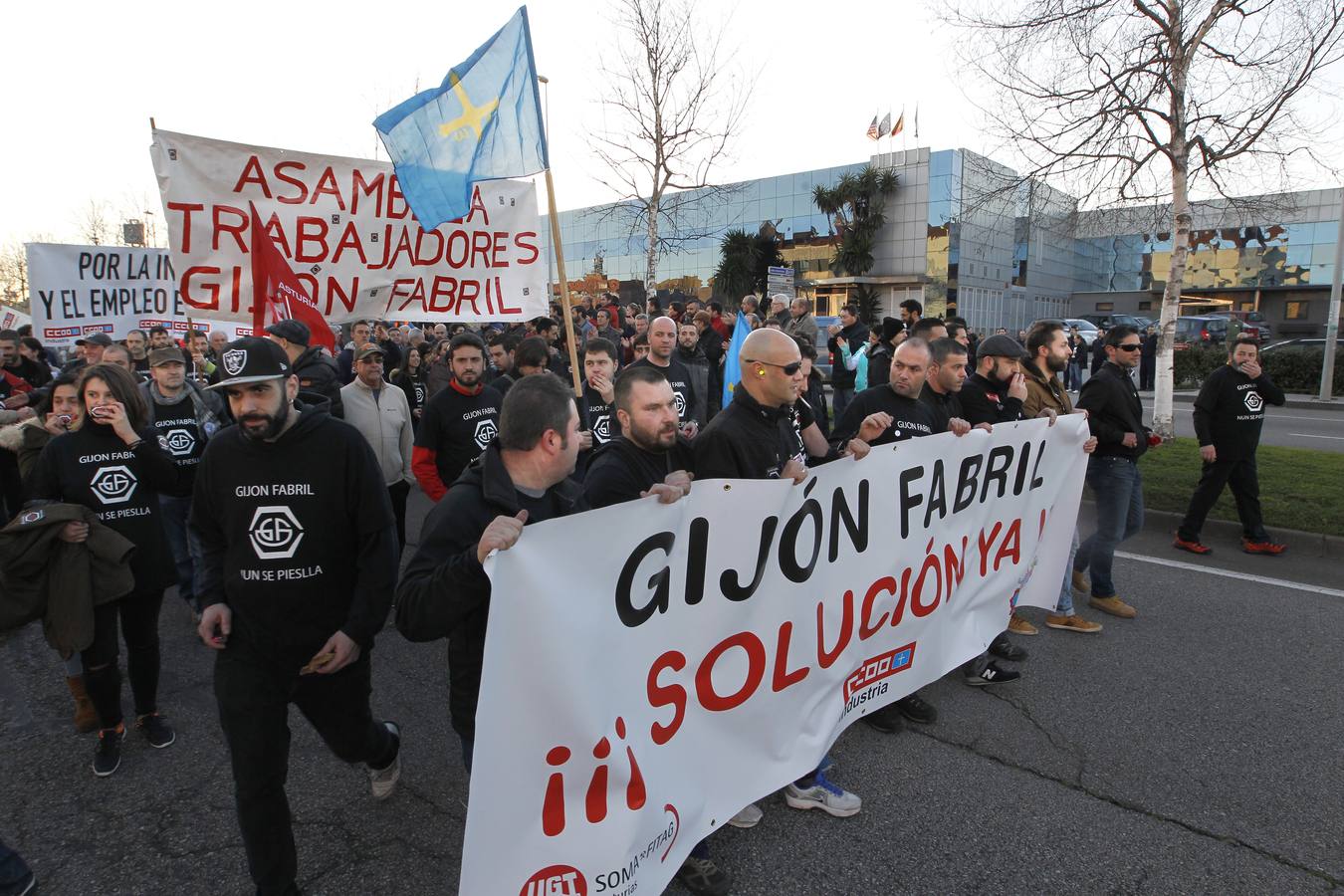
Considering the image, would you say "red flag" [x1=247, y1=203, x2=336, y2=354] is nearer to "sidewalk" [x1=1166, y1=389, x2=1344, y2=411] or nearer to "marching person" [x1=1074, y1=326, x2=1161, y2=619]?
"marching person" [x1=1074, y1=326, x2=1161, y2=619]

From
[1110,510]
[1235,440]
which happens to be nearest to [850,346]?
[1235,440]

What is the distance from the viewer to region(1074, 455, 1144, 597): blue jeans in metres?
4.97

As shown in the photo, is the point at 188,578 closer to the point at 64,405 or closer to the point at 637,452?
the point at 64,405

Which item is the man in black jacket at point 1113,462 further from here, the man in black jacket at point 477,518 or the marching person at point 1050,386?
the man in black jacket at point 477,518

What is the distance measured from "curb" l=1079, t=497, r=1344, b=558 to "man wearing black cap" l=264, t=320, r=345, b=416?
6.20 meters

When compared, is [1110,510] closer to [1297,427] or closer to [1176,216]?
[1176,216]

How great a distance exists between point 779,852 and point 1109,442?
12.1 feet

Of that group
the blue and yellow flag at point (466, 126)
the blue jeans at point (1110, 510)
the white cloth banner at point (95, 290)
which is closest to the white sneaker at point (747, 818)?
the blue jeans at point (1110, 510)

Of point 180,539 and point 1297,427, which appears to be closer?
point 180,539

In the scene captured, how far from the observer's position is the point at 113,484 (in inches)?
139

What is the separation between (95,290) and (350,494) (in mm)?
7748

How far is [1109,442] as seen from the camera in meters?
4.97

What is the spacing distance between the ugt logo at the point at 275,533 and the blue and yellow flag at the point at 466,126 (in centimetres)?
245

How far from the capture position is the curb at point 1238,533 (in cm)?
614
